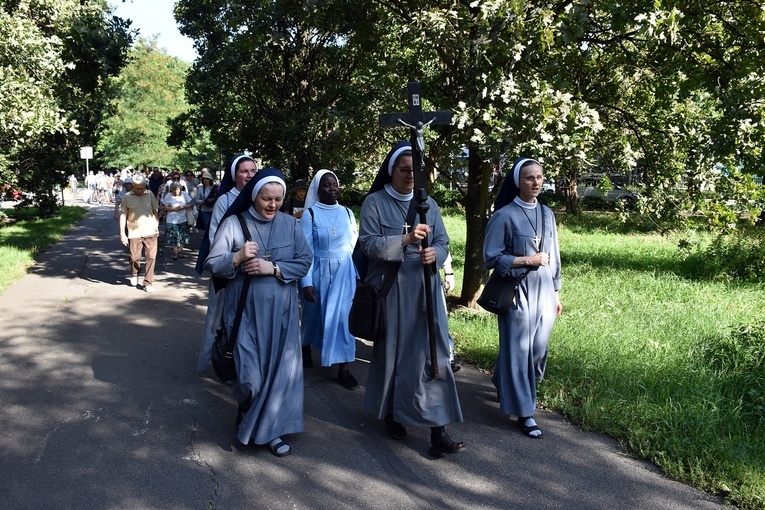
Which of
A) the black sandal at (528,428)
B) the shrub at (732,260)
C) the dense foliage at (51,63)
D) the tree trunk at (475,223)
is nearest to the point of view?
→ the black sandal at (528,428)

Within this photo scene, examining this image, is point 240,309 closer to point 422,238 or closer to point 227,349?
point 227,349

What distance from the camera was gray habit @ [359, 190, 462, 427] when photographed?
15.3 feet

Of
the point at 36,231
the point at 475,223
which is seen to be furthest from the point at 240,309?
the point at 36,231

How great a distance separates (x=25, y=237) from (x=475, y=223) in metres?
12.8

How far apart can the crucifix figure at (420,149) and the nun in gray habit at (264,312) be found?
2.94 feet

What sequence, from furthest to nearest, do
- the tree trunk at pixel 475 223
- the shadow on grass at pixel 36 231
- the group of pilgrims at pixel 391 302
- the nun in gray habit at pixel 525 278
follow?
the shadow on grass at pixel 36 231 < the tree trunk at pixel 475 223 < the nun in gray habit at pixel 525 278 < the group of pilgrims at pixel 391 302

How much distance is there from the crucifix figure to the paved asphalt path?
770 mm

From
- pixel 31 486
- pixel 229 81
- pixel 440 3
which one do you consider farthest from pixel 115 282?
pixel 31 486

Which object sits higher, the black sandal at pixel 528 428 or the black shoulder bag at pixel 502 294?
the black shoulder bag at pixel 502 294

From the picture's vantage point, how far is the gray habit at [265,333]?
4.60 metres

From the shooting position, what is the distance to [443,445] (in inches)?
182

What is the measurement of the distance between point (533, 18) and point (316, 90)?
8.53 m

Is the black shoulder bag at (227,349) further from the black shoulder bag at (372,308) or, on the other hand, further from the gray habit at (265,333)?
the black shoulder bag at (372,308)

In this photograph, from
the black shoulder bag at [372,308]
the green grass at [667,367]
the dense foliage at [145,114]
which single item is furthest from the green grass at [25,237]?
the dense foliage at [145,114]
